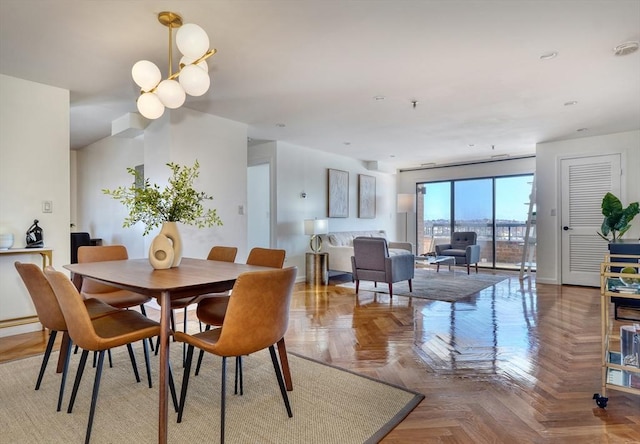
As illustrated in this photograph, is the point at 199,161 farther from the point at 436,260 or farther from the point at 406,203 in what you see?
the point at 406,203

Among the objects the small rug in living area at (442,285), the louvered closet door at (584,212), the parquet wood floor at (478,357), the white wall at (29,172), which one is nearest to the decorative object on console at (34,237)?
the white wall at (29,172)

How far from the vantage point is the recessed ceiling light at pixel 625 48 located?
106 inches

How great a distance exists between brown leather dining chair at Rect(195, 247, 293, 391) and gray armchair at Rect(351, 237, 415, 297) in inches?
102

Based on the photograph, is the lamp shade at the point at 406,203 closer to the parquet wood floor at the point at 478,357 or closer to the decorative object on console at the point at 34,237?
the parquet wood floor at the point at 478,357

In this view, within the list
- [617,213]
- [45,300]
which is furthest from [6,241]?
[617,213]

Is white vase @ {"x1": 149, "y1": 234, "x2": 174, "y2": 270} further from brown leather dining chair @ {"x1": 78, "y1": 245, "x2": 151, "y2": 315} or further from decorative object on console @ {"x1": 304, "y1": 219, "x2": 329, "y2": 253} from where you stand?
decorative object on console @ {"x1": 304, "y1": 219, "x2": 329, "y2": 253}

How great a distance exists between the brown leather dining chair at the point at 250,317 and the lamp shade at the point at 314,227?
420 cm

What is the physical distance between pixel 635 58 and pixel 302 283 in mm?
4952

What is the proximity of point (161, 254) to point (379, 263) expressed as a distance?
3.28 m

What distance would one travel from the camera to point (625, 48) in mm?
2740

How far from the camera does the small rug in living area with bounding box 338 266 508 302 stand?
5.05m

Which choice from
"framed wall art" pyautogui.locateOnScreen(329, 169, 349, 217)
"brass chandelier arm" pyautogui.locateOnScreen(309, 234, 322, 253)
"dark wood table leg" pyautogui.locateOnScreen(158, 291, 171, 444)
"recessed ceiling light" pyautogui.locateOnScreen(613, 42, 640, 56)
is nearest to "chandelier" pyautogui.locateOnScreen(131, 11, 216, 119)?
"dark wood table leg" pyautogui.locateOnScreen(158, 291, 171, 444)

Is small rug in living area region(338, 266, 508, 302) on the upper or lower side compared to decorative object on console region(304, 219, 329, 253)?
lower

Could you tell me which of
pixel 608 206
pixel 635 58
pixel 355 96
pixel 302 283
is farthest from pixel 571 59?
pixel 302 283
